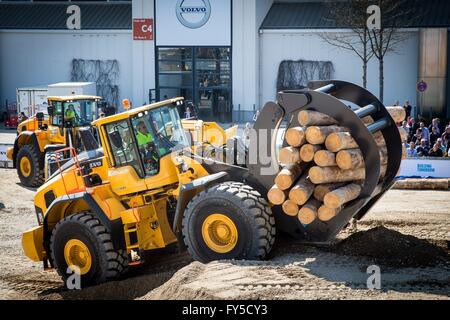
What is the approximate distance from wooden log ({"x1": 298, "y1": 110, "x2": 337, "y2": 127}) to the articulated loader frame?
0.08 m

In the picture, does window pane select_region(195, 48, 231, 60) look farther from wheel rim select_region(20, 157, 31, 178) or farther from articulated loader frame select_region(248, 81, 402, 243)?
articulated loader frame select_region(248, 81, 402, 243)

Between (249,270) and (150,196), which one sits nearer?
(249,270)

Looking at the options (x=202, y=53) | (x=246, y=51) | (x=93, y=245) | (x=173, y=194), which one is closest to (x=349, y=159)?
(x=173, y=194)

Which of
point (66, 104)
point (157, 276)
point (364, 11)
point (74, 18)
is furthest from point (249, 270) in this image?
point (74, 18)

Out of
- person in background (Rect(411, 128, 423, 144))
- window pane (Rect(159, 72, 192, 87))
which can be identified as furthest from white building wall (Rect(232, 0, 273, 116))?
person in background (Rect(411, 128, 423, 144))

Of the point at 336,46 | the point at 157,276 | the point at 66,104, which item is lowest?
the point at 157,276

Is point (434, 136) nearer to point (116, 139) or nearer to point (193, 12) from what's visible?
point (116, 139)

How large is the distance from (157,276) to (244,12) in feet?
85.7

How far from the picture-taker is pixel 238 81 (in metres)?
36.6

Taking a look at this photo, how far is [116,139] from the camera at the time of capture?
11.7m

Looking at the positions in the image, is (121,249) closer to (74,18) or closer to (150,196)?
(150,196)

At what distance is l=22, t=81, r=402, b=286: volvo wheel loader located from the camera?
10586mm
